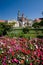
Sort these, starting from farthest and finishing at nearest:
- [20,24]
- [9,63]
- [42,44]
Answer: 1. [20,24]
2. [42,44]
3. [9,63]

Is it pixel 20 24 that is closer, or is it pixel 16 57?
pixel 16 57

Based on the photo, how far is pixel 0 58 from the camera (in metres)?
4.39

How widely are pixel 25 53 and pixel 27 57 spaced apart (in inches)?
7.2

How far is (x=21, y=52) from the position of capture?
4.72 meters

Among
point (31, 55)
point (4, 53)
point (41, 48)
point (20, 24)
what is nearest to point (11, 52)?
point (4, 53)

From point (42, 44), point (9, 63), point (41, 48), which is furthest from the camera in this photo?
point (42, 44)

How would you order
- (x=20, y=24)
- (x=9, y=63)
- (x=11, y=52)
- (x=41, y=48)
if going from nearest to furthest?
(x=9, y=63) → (x=11, y=52) → (x=41, y=48) → (x=20, y=24)

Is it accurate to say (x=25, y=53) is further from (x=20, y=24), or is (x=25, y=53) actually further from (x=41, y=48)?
(x=20, y=24)

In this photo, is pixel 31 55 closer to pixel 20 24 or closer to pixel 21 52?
pixel 21 52

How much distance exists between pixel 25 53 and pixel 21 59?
30 centimetres

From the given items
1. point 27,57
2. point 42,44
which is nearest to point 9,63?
point 27,57

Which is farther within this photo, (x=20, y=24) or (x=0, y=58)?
(x=20, y=24)

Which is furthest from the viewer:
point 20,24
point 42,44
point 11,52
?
point 20,24

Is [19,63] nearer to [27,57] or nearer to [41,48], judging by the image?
[27,57]
